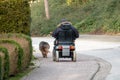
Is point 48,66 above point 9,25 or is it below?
below

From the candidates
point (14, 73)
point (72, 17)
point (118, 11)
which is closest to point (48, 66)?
point (14, 73)

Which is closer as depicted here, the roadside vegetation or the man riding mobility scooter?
the man riding mobility scooter

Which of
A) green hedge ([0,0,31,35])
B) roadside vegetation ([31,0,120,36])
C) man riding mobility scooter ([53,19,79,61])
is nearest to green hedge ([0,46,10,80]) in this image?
green hedge ([0,0,31,35])

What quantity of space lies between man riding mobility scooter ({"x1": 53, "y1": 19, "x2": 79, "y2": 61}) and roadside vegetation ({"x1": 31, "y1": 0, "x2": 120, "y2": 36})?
23977 mm

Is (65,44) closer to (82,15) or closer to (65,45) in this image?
(65,45)

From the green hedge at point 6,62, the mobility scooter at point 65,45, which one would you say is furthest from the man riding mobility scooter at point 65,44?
the green hedge at point 6,62

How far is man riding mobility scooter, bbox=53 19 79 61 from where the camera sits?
66.0ft

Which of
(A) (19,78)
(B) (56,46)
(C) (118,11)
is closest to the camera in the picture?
(A) (19,78)

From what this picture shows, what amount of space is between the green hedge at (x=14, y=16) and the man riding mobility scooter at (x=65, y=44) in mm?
1708

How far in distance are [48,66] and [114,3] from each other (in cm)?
3228

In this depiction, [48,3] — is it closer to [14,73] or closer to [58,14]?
[58,14]

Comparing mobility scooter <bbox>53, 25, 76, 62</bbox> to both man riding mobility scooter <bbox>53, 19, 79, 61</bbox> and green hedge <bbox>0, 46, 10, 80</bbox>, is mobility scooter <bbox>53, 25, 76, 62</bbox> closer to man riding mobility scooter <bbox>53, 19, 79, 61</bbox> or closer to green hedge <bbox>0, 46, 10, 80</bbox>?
man riding mobility scooter <bbox>53, 19, 79, 61</bbox>

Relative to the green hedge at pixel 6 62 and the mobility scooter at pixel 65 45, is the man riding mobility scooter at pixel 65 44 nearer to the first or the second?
the mobility scooter at pixel 65 45

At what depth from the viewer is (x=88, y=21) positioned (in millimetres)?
48812
